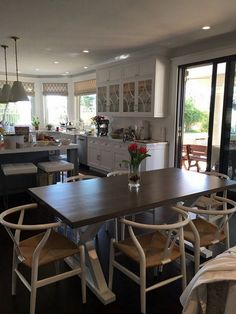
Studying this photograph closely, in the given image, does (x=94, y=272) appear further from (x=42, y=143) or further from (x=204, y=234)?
(x=42, y=143)

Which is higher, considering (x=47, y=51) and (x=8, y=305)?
(x=47, y=51)

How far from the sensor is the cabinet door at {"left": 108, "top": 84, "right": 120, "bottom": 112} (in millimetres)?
6047

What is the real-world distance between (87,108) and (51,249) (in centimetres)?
638

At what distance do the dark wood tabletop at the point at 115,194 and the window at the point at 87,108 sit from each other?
5094 millimetres

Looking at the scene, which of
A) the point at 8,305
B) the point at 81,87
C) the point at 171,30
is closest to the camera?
the point at 8,305

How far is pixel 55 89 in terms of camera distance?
8586mm

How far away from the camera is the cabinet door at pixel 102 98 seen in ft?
21.3

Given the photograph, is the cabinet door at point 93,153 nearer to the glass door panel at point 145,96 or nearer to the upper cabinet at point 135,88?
the upper cabinet at point 135,88

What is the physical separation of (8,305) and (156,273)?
122 centimetres

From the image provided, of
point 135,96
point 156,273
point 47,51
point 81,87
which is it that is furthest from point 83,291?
point 81,87

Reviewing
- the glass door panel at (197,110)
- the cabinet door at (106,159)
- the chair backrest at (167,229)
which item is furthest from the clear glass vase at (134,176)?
the cabinet door at (106,159)

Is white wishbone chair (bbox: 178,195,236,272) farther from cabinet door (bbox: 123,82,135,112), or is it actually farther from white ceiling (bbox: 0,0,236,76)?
cabinet door (bbox: 123,82,135,112)

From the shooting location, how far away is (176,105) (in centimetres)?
516

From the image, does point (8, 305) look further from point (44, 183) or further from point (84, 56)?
point (84, 56)
